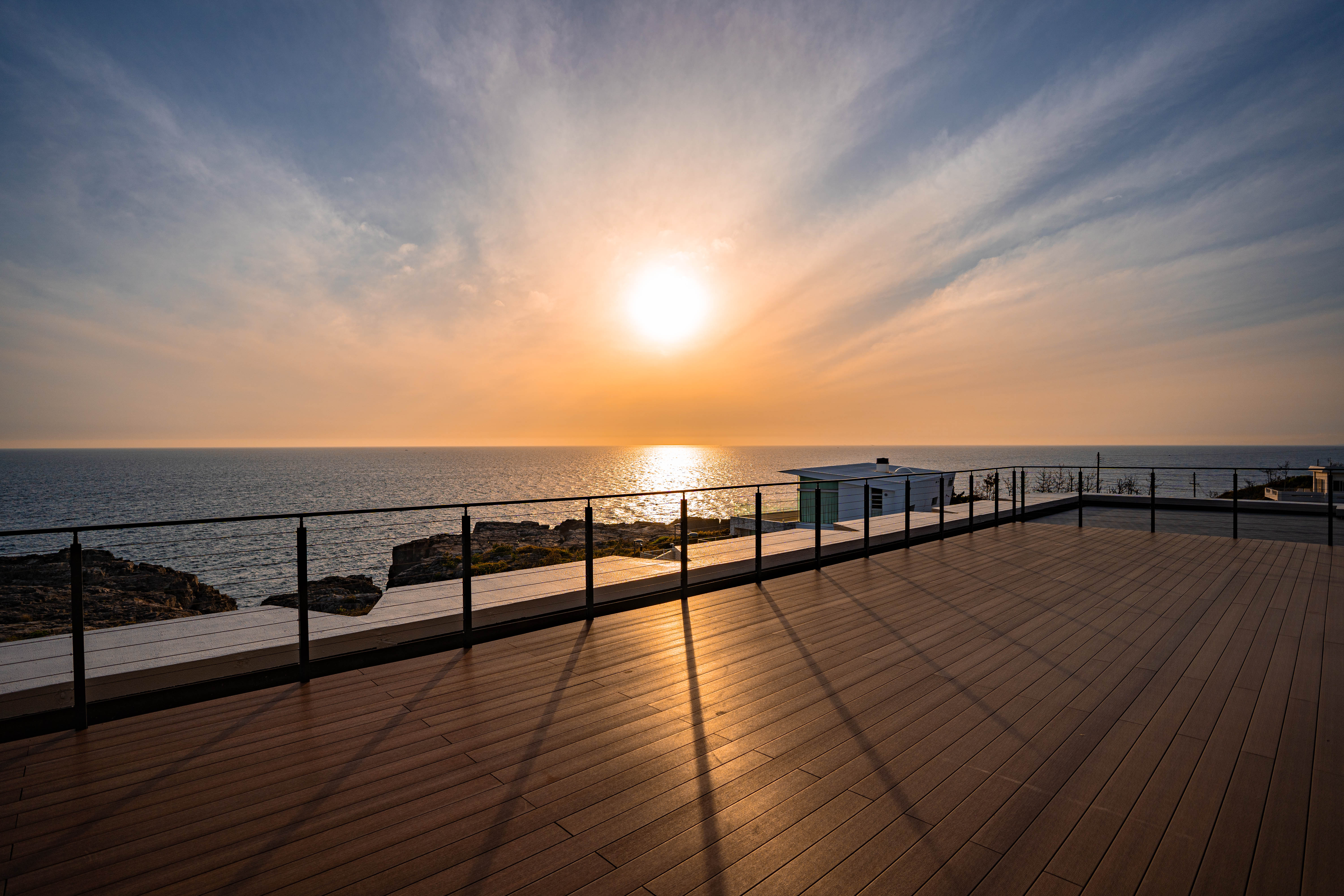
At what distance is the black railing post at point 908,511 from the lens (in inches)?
224

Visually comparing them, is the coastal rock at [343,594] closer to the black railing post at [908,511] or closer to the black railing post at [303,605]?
the black railing post at [303,605]

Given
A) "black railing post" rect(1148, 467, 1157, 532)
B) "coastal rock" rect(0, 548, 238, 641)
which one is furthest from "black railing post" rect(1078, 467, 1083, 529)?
"coastal rock" rect(0, 548, 238, 641)

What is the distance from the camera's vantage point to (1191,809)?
1567 mm

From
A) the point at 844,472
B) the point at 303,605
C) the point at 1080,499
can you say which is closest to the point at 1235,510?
the point at 1080,499

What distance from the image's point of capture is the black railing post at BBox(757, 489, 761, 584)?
4.38 m

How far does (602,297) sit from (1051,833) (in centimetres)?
1121

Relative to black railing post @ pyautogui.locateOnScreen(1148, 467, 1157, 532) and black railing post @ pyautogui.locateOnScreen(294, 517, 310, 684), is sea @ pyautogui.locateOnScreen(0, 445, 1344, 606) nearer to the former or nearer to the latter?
black railing post @ pyautogui.locateOnScreen(294, 517, 310, 684)

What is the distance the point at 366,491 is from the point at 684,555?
128 ft

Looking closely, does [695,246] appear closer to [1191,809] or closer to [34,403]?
[1191,809]

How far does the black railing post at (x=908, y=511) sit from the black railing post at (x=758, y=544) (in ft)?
6.58

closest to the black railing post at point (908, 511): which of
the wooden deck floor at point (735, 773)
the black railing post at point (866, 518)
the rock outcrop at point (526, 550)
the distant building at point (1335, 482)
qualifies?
the black railing post at point (866, 518)

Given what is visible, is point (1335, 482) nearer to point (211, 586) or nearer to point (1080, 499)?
point (1080, 499)

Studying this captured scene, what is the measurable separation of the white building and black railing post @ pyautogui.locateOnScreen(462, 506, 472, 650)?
8.25ft

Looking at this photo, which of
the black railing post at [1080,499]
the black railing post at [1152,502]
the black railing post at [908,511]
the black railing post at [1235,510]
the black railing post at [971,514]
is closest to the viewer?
the black railing post at [908,511]
